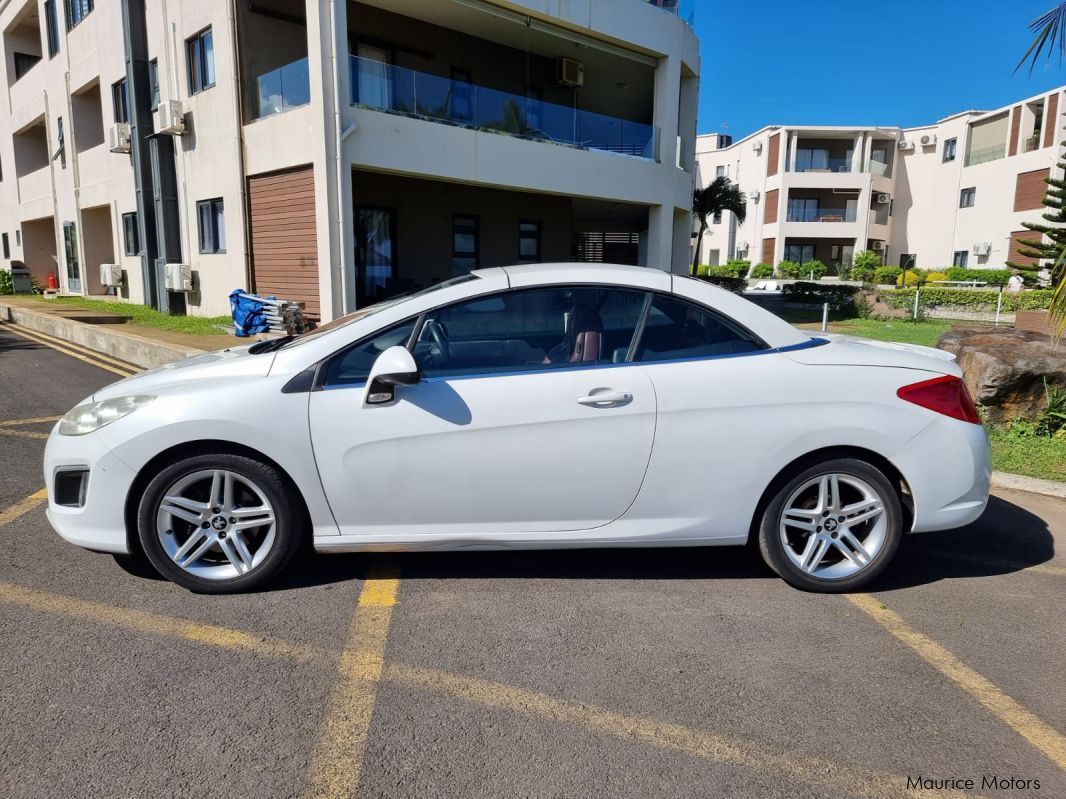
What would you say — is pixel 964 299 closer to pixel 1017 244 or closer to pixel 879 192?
pixel 1017 244

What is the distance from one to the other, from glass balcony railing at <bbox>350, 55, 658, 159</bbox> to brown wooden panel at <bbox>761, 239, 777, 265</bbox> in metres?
38.7

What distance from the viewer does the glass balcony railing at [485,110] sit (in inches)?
500

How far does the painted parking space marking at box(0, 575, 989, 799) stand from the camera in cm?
235

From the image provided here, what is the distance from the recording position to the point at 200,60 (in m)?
15.1

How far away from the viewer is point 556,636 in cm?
319

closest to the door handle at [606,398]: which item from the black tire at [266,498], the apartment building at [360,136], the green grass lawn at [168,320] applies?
the black tire at [266,498]

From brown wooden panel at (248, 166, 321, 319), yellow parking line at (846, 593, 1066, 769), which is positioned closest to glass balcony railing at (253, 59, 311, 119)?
brown wooden panel at (248, 166, 321, 319)

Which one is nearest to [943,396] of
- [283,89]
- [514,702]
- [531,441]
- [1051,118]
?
[531,441]

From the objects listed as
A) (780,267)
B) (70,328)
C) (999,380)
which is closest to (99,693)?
(999,380)

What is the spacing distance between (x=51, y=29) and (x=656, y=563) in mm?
27760

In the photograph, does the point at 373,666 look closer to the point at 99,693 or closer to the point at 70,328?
the point at 99,693

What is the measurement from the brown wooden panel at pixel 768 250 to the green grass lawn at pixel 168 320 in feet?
145

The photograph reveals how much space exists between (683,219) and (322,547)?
17.4m

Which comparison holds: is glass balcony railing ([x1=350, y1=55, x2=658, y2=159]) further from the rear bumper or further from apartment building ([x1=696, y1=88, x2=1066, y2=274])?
apartment building ([x1=696, y1=88, x2=1066, y2=274])
